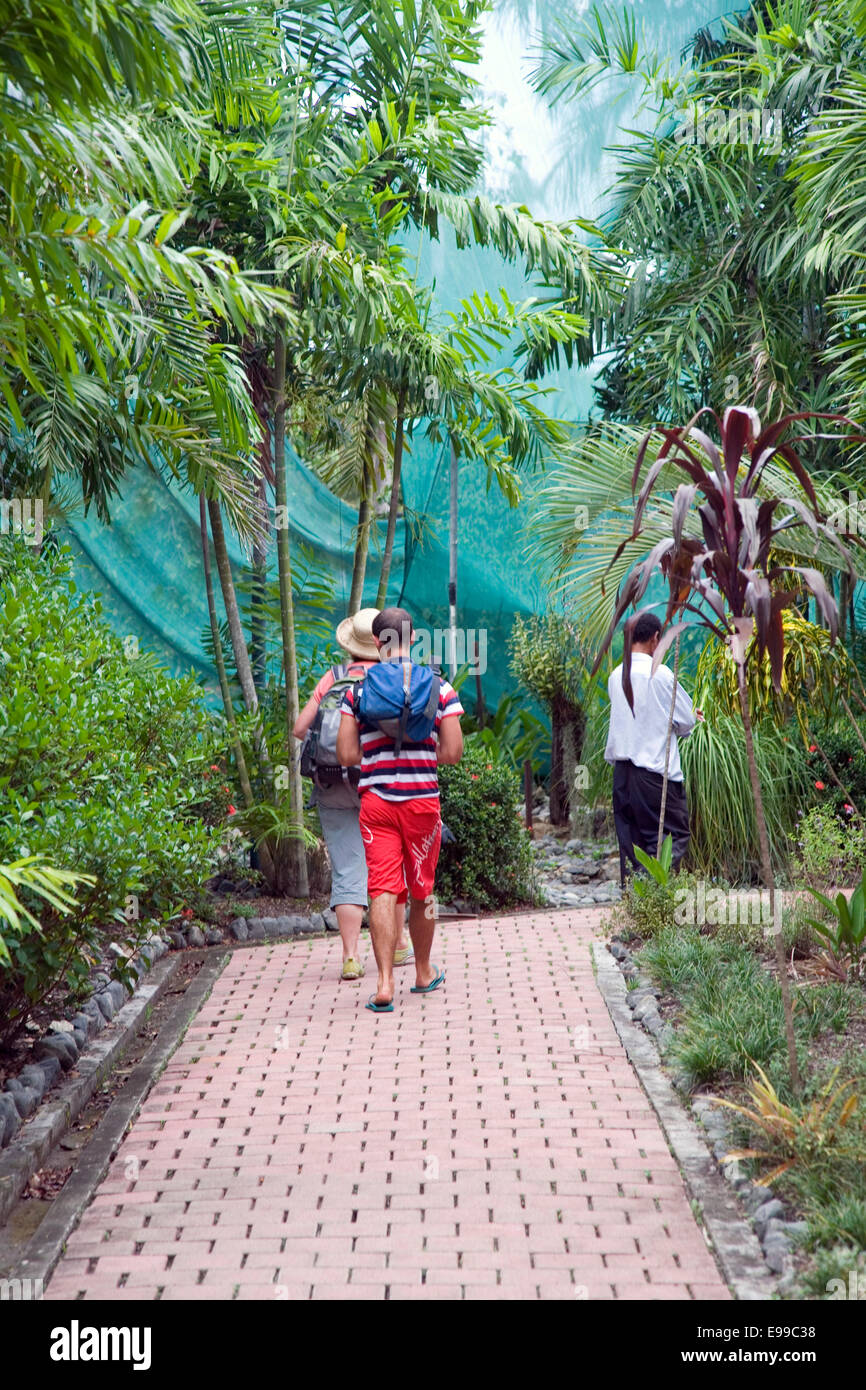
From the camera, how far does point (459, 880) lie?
7969mm

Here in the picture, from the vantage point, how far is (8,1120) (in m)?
4.01

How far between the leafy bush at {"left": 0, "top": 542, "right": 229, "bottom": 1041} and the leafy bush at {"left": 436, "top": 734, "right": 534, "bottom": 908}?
1887 millimetres

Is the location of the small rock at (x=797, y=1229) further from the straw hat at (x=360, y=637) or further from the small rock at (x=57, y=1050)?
the straw hat at (x=360, y=637)

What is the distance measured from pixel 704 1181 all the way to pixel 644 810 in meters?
3.37

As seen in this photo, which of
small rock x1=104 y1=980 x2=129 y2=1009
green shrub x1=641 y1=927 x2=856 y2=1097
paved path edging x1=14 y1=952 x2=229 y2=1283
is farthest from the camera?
small rock x1=104 y1=980 x2=129 y2=1009

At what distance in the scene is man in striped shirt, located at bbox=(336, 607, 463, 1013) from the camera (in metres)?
5.47

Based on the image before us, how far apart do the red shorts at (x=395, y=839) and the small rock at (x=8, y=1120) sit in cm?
182

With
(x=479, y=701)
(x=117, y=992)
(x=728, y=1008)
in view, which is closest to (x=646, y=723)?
(x=728, y=1008)

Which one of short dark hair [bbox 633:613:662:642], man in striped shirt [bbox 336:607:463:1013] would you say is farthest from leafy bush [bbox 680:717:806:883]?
man in striped shirt [bbox 336:607:463:1013]

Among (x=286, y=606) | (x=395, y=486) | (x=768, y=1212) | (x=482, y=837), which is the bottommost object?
(x=768, y=1212)

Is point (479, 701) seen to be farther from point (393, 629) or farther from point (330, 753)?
point (393, 629)

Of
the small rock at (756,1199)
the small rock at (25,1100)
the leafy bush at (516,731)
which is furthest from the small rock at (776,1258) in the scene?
the leafy bush at (516,731)

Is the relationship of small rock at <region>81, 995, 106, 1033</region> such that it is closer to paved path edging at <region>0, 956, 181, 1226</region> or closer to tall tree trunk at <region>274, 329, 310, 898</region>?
paved path edging at <region>0, 956, 181, 1226</region>

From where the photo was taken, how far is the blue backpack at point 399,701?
5391mm
